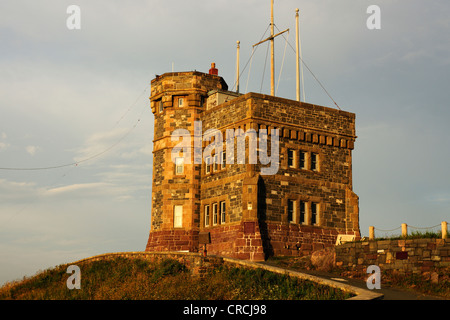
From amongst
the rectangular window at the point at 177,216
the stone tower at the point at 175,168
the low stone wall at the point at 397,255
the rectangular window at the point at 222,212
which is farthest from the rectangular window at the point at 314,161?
the rectangular window at the point at 177,216

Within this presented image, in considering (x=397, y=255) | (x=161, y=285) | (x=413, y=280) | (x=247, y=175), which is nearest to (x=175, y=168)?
(x=247, y=175)

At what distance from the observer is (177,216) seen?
38.3 metres

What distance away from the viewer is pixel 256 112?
3494 centimetres

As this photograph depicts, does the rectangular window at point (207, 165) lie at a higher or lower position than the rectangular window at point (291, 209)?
higher

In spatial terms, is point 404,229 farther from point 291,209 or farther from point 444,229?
point 291,209

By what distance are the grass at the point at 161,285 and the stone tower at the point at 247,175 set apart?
4889 mm

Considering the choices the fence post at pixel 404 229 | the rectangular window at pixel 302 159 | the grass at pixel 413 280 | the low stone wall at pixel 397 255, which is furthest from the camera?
the rectangular window at pixel 302 159

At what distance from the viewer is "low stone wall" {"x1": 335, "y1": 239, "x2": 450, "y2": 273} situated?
26.2 metres

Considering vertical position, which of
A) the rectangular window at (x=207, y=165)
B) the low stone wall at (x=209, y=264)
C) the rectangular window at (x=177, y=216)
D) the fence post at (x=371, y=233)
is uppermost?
the rectangular window at (x=207, y=165)

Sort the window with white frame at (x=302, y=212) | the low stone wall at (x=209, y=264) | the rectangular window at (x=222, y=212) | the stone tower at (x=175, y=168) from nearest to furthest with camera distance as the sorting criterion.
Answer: the low stone wall at (x=209, y=264), the window with white frame at (x=302, y=212), the rectangular window at (x=222, y=212), the stone tower at (x=175, y=168)

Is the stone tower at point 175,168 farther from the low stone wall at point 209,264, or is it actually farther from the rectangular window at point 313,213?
the rectangular window at point 313,213

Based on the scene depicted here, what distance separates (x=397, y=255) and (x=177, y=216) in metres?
15.4

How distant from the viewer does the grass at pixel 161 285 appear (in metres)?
24.1
